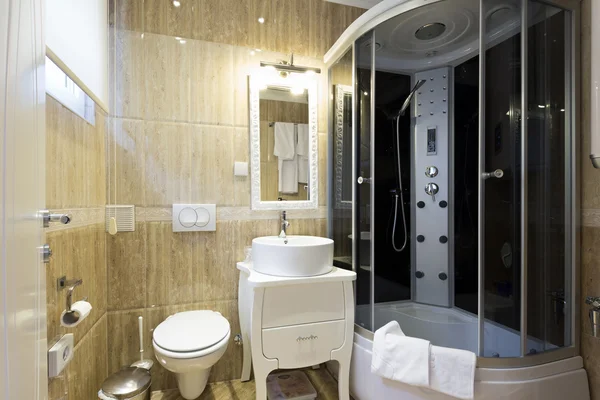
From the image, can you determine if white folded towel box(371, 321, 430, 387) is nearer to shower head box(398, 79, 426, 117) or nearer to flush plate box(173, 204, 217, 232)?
flush plate box(173, 204, 217, 232)

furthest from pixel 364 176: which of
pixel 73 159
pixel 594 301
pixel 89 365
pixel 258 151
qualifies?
pixel 89 365

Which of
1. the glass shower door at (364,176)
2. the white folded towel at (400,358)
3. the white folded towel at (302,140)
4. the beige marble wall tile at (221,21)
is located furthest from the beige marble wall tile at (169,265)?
the beige marble wall tile at (221,21)

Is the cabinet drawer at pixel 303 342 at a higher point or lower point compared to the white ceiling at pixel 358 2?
lower

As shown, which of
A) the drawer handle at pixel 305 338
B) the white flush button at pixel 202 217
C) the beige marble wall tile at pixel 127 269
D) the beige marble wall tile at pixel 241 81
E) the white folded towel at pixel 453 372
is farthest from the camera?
the beige marble wall tile at pixel 241 81

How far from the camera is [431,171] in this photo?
2400mm

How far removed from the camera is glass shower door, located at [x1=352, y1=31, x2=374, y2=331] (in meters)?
2.00

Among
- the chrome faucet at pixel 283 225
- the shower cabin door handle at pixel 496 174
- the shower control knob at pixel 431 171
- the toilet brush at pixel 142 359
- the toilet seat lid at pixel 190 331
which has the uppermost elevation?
the shower control knob at pixel 431 171

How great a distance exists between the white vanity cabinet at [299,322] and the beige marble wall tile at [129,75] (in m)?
1.26

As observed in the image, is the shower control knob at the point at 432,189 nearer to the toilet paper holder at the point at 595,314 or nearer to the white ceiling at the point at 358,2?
the toilet paper holder at the point at 595,314

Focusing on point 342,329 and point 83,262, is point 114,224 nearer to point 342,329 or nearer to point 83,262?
point 83,262

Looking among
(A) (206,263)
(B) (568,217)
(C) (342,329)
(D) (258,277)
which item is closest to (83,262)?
(A) (206,263)

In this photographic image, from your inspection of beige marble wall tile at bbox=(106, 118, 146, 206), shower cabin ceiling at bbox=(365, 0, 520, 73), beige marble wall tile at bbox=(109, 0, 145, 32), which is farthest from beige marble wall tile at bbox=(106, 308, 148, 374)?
shower cabin ceiling at bbox=(365, 0, 520, 73)

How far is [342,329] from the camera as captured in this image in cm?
177

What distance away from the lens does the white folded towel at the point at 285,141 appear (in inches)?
87.2
